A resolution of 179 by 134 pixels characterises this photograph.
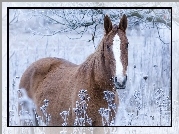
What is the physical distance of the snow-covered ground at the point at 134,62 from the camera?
17.1ft

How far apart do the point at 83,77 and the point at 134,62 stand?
461 mm

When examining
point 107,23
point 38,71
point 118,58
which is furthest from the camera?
point 38,71

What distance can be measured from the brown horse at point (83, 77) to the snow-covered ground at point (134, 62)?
0.08m

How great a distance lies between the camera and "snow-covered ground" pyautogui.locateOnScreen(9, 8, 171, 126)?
522 cm

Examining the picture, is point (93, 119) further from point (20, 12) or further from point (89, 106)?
point (20, 12)

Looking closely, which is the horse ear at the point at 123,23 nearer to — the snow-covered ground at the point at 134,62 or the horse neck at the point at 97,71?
the snow-covered ground at the point at 134,62

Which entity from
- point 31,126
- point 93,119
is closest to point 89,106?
point 93,119

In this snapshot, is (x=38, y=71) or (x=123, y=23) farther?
(x=38, y=71)

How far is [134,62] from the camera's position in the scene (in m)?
5.21

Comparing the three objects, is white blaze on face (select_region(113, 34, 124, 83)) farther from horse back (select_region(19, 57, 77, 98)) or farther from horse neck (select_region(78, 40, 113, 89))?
horse back (select_region(19, 57, 77, 98))

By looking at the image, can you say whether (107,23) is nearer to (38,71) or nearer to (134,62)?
(134,62)

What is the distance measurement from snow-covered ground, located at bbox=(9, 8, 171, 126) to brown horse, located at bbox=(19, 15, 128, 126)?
0.26 ft

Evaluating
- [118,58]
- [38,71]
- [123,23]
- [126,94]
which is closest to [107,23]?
[123,23]

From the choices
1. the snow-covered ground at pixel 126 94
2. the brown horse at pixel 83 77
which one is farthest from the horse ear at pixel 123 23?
the snow-covered ground at pixel 126 94
